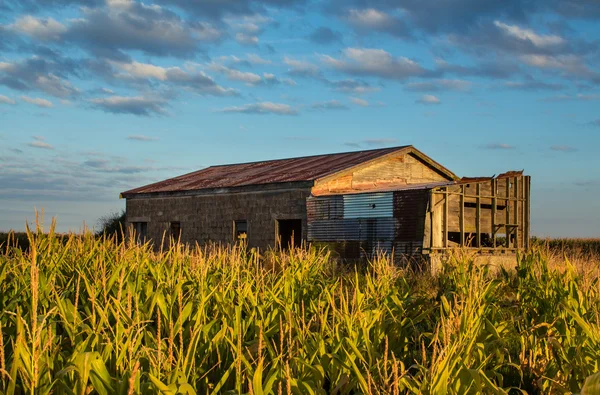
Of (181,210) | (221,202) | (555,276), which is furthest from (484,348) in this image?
(181,210)

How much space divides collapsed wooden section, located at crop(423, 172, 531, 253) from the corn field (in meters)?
9.93

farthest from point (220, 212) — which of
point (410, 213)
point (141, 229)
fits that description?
point (410, 213)

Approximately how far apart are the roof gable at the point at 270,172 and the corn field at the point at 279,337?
13919 millimetres

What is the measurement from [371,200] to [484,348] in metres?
15.1

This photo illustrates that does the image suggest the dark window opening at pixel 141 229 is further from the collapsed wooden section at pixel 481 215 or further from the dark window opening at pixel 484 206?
the dark window opening at pixel 484 206

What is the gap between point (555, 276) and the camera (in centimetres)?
850

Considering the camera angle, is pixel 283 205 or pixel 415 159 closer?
pixel 283 205

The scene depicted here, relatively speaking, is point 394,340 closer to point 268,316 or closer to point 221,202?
point 268,316

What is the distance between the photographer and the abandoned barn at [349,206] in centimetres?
2030

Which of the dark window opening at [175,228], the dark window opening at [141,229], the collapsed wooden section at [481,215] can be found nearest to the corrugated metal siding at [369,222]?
the collapsed wooden section at [481,215]

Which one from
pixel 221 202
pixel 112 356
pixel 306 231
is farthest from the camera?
pixel 221 202

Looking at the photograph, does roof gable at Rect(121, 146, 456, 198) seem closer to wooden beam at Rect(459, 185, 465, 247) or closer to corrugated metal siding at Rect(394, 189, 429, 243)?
corrugated metal siding at Rect(394, 189, 429, 243)

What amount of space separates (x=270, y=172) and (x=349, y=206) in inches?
259

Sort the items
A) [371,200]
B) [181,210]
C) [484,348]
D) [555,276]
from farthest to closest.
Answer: [181,210] < [371,200] < [555,276] < [484,348]
